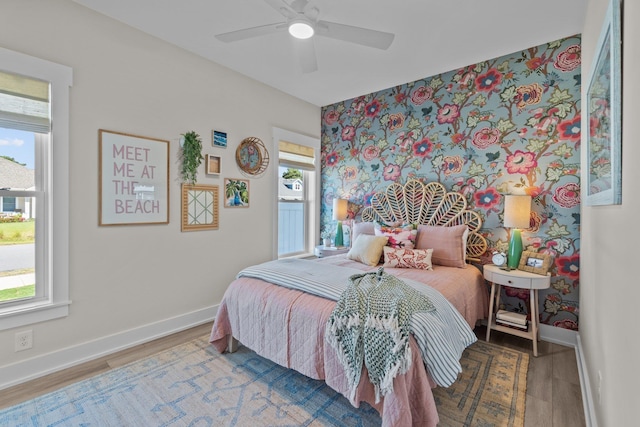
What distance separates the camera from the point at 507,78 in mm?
2998

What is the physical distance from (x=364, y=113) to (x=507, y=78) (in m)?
1.72

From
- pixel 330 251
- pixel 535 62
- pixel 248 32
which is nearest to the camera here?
pixel 248 32

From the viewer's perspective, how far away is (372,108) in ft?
13.3

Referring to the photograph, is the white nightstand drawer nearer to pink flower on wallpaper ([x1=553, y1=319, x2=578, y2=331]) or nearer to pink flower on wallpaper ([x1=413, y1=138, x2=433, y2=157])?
pink flower on wallpaper ([x1=553, y1=319, x2=578, y2=331])

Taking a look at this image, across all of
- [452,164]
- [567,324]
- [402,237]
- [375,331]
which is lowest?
[567,324]

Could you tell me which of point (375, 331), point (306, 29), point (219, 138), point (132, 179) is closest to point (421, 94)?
point (306, 29)

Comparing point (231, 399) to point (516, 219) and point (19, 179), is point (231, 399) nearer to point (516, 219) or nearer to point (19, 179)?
point (19, 179)

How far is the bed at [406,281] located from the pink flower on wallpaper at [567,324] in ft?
2.02

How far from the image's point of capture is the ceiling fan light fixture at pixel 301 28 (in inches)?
73.0

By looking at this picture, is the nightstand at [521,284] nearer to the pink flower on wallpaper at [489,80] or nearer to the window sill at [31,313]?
the pink flower on wallpaper at [489,80]

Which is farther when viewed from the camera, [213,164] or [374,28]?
[213,164]

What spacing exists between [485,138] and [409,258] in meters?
1.54

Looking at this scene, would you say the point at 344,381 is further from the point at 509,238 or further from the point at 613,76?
the point at 509,238

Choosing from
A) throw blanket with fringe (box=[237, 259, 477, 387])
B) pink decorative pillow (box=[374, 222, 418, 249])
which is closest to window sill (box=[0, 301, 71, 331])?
throw blanket with fringe (box=[237, 259, 477, 387])
